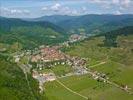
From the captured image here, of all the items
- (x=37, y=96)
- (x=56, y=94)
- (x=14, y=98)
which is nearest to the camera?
(x=14, y=98)

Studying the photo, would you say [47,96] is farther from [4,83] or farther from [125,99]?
[125,99]

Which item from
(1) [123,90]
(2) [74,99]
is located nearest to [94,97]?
(2) [74,99]

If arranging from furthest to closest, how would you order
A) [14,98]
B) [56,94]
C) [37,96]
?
[56,94] < [37,96] < [14,98]

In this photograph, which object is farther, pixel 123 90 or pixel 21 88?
pixel 123 90

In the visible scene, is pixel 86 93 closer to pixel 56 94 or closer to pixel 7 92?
pixel 56 94

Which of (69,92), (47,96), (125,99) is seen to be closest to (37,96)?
(47,96)

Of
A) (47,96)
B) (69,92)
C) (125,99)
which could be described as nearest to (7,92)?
(47,96)

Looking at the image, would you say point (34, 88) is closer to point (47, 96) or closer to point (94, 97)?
point (47, 96)

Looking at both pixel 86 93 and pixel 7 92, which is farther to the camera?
pixel 86 93
